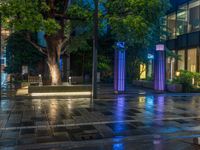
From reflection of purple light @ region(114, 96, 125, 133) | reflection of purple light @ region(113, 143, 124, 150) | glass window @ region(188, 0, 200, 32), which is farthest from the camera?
glass window @ region(188, 0, 200, 32)

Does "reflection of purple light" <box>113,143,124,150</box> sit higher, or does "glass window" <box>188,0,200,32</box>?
"glass window" <box>188,0,200,32</box>

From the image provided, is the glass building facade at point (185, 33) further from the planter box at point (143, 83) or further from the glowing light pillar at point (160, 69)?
the glowing light pillar at point (160, 69)

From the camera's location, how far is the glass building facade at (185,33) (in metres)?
33.9

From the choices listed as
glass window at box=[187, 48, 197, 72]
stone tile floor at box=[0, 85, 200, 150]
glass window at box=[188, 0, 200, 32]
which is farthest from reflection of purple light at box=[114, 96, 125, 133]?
glass window at box=[188, 0, 200, 32]

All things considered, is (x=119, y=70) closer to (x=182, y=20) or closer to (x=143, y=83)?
(x=143, y=83)

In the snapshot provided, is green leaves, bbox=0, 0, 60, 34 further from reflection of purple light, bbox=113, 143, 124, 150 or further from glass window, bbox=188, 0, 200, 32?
glass window, bbox=188, 0, 200, 32

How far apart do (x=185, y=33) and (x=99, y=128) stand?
27906 mm

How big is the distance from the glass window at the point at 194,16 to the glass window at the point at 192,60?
213 centimetres

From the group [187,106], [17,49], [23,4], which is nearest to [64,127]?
[187,106]

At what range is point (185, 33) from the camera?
36.1m

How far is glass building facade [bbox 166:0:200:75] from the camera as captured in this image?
111 ft

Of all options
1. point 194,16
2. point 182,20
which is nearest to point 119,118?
point 194,16

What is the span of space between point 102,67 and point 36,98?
49.7ft

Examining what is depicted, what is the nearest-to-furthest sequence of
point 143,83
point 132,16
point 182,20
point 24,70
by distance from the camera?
point 132,16
point 143,83
point 182,20
point 24,70
